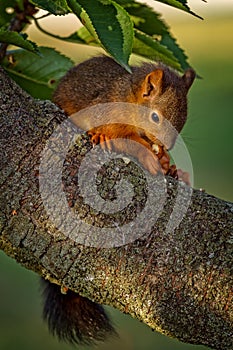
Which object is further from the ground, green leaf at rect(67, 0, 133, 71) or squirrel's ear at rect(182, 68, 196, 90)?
squirrel's ear at rect(182, 68, 196, 90)

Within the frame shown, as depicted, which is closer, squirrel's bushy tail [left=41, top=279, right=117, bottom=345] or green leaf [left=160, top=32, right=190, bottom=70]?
squirrel's bushy tail [left=41, top=279, right=117, bottom=345]

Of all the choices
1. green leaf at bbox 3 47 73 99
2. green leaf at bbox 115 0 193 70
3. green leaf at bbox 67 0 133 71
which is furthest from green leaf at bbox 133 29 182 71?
green leaf at bbox 67 0 133 71

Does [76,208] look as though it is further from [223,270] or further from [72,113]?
[72,113]

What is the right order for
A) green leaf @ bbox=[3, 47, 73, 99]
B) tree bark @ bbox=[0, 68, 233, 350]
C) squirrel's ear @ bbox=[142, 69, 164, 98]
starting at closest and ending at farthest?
1. tree bark @ bbox=[0, 68, 233, 350]
2. green leaf @ bbox=[3, 47, 73, 99]
3. squirrel's ear @ bbox=[142, 69, 164, 98]

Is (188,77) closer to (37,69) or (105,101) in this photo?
(105,101)

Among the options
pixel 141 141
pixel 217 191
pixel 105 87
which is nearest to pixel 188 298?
pixel 141 141

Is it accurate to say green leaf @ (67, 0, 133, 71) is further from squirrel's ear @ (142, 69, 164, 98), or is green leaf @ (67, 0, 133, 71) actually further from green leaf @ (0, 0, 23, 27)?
squirrel's ear @ (142, 69, 164, 98)
